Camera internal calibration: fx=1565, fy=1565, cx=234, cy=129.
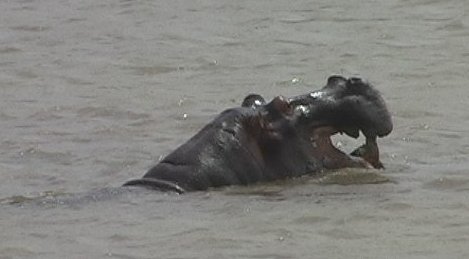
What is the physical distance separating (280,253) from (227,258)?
0.65 ft

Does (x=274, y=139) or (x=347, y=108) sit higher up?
(x=347, y=108)

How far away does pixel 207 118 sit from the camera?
958cm

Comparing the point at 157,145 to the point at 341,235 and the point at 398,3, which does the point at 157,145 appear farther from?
the point at 398,3

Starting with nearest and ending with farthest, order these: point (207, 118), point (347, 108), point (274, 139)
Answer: point (274, 139)
point (347, 108)
point (207, 118)

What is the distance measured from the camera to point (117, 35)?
13.1 m

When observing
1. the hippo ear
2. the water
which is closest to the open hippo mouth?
the hippo ear

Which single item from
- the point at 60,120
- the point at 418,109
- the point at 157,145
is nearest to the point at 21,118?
the point at 60,120

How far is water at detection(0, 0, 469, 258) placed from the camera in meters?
6.18

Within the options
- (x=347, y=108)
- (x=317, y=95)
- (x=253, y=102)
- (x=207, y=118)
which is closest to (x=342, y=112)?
(x=347, y=108)

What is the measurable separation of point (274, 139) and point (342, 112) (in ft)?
1.20

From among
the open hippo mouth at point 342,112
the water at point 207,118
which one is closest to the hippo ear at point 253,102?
the open hippo mouth at point 342,112

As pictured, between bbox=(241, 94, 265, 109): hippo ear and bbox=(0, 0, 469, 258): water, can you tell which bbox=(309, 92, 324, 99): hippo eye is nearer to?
bbox=(241, 94, 265, 109): hippo ear

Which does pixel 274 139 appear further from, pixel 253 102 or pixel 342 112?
pixel 342 112

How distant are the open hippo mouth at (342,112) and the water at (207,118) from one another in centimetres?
25
